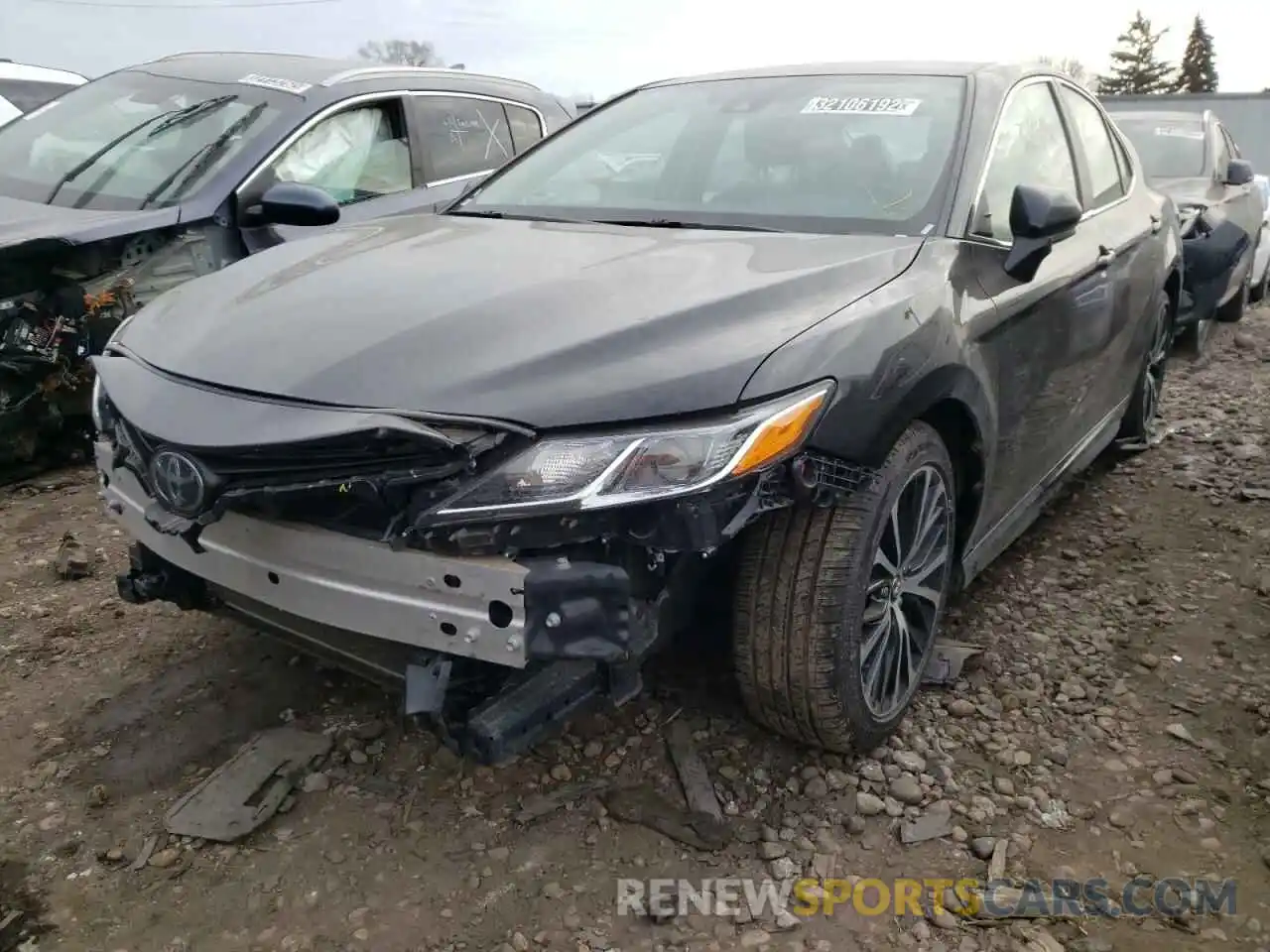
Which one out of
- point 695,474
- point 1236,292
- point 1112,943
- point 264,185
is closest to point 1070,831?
point 1112,943

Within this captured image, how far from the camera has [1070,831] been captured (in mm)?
2254

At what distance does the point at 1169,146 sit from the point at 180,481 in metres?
7.51

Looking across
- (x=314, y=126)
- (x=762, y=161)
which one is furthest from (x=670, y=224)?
(x=314, y=126)

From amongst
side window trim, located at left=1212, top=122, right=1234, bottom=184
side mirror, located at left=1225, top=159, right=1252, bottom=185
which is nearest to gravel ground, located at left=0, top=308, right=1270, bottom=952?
side mirror, located at left=1225, top=159, right=1252, bottom=185

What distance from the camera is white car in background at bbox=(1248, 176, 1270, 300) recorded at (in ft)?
26.7

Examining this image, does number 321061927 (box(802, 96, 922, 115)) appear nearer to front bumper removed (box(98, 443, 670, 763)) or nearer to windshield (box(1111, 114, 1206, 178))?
front bumper removed (box(98, 443, 670, 763))

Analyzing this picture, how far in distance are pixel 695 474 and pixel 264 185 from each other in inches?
126

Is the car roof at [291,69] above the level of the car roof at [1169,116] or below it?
above

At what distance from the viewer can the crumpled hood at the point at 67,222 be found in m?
3.79

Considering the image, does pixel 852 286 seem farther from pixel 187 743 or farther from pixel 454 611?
pixel 187 743

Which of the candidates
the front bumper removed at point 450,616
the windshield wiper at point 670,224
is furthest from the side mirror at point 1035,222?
the front bumper removed at point 450,616

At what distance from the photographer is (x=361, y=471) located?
1.78m

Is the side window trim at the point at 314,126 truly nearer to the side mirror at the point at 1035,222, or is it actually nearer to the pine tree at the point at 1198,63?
the side mirror at the point at 1035,222

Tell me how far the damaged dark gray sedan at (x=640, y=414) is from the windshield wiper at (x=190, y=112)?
2198 millimetres
